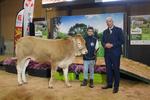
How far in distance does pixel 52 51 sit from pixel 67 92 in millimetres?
923

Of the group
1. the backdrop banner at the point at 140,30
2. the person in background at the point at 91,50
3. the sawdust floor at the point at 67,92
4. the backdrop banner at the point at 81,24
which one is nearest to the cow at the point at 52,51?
the person in background at the point at 91,50

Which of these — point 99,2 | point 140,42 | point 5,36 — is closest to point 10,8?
point 5,36

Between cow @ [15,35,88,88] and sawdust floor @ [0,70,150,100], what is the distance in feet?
0.89

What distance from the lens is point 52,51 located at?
6.30 m

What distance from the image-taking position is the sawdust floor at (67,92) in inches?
217

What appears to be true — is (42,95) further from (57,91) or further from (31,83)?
(31,83)

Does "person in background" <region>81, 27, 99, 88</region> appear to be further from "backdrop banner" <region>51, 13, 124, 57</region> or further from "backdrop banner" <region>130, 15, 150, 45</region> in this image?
"backdrop banner" <region>130, 15, 150, 45</region>

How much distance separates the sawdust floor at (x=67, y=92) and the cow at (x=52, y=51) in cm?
27

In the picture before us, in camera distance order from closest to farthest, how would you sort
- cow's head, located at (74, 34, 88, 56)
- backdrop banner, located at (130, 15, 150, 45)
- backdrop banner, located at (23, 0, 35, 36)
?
cow's head, located at (74, 34, 88, 56)
backdrop banner, located at (130, 15, 150, 45)
backdrop banner, located at (23, 0, 35, 36)

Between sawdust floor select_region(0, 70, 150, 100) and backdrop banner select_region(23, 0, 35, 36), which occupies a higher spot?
backdrop banner select_region(23, 0, 35, 36)

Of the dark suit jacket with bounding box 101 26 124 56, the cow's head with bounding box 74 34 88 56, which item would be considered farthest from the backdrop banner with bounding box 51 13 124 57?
the dark suit jacket with bounding box 101 26 124 56

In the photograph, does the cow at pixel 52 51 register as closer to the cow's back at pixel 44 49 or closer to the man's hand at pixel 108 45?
the cow's back at pixel 44 49

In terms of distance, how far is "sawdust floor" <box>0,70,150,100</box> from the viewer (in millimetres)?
5504

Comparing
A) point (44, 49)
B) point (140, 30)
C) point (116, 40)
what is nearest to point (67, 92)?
point (44, 49)
